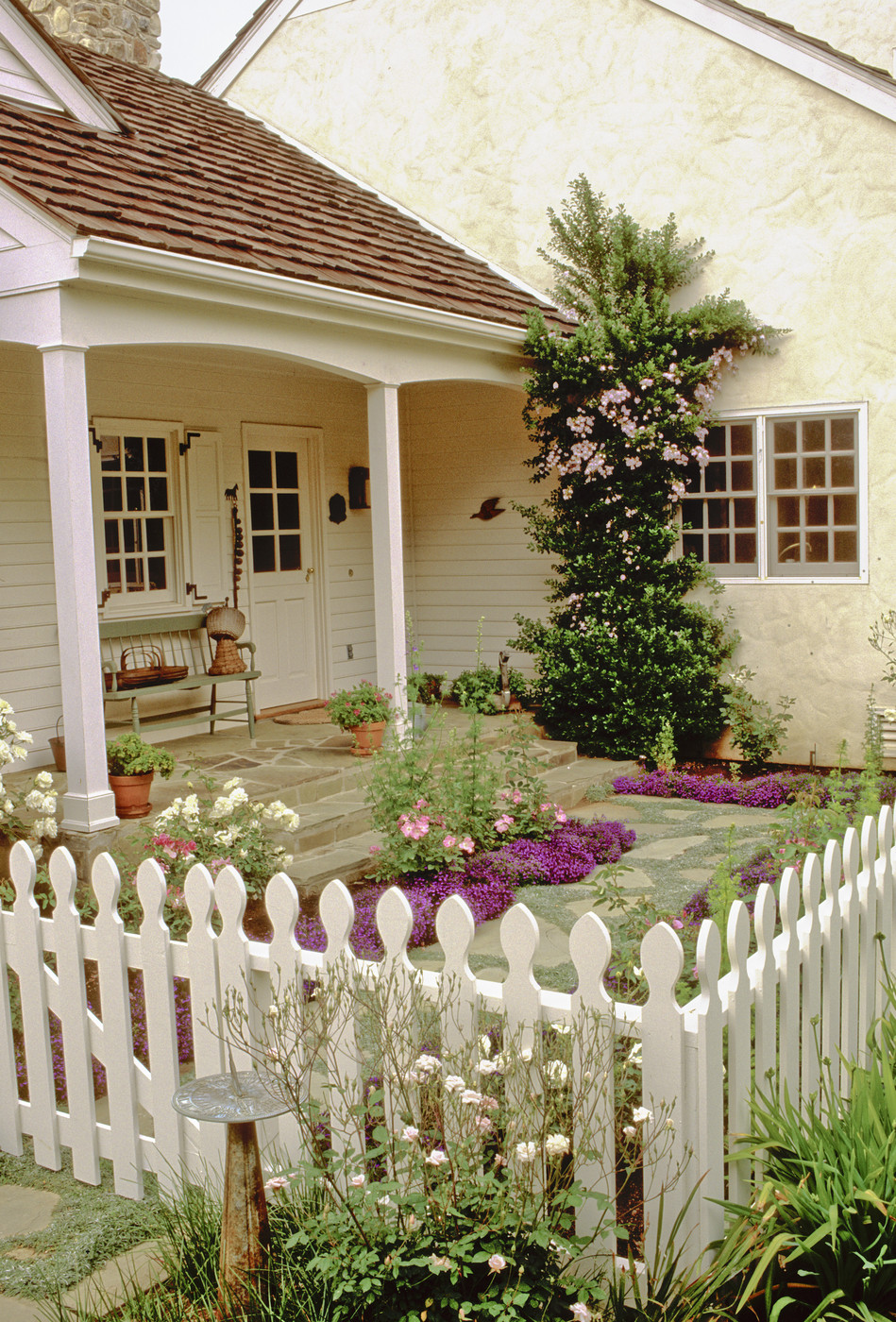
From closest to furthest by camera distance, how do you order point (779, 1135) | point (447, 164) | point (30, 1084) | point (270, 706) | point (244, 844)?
1. point (779, 1135)
2. point (30, 1084)
3. point (244, 844)
4. point (270, 706)
5. point (447, 164)

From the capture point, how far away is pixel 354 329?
303 inches

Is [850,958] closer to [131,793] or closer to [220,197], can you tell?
[131,793]

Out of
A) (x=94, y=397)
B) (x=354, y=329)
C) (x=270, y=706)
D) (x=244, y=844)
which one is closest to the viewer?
(x=244, y=844)

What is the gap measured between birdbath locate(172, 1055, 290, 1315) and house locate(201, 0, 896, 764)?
745 cm

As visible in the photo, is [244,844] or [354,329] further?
[354,329]

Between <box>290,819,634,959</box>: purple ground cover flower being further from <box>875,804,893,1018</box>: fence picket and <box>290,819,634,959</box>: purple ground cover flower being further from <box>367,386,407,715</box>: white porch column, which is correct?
<box>875,804,893,1018</box>: fence picket

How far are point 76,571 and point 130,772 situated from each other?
3.54 ft

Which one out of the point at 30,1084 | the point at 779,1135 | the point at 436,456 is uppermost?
the point at 436,456

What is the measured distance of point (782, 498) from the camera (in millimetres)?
9445

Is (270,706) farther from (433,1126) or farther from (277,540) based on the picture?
(433,1126)

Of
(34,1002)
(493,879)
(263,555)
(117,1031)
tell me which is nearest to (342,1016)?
(117,1031)

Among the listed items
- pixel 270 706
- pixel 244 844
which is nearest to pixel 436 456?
pixel 270 706

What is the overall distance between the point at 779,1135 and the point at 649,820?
5.09 meters

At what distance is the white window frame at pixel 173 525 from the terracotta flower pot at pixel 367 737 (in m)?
1.99
